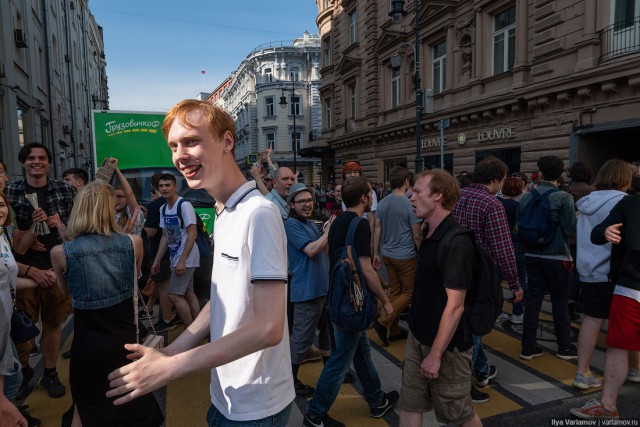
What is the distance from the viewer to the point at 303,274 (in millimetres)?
3693

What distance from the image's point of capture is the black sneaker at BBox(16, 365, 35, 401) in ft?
12.4

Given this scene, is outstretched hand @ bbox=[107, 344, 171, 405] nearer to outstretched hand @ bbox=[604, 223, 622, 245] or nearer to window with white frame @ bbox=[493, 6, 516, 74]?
outstretched hand @ bbox=[604, 223, 622, 245]

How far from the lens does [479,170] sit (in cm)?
399

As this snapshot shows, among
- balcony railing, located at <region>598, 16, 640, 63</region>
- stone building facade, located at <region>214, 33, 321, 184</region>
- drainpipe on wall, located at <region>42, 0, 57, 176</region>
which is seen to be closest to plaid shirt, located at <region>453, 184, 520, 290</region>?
balcony railing, located at <region>598, 16, 640, 63</region>

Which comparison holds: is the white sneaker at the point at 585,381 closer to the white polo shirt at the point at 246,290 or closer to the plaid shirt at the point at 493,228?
the plaid shirt at the point at 493,228

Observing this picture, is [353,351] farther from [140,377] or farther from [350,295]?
[140,377]

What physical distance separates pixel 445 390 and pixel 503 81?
13.8 meters

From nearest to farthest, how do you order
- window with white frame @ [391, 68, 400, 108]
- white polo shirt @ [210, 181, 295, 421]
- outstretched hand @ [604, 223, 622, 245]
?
1. white polo shirt @ [210, 181, 295, 421]
2. outstretched hand @ [604, 223, 622, 245]
3. window with white frame @ [391, 68, 400, 108]

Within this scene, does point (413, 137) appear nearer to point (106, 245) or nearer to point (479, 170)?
point (479, 170)

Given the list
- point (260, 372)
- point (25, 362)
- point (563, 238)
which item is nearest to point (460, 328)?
point (260, 372)

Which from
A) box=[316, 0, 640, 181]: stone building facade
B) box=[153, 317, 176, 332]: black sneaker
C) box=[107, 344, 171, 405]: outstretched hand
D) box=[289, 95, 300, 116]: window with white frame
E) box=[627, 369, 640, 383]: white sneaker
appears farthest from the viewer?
box=[289, 95, 300, 116]: window with white frame

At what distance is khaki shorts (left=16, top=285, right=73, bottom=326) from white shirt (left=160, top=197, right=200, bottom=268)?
4.26ft

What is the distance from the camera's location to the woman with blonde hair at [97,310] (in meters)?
2.45

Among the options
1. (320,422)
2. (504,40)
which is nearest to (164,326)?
(320,422)
